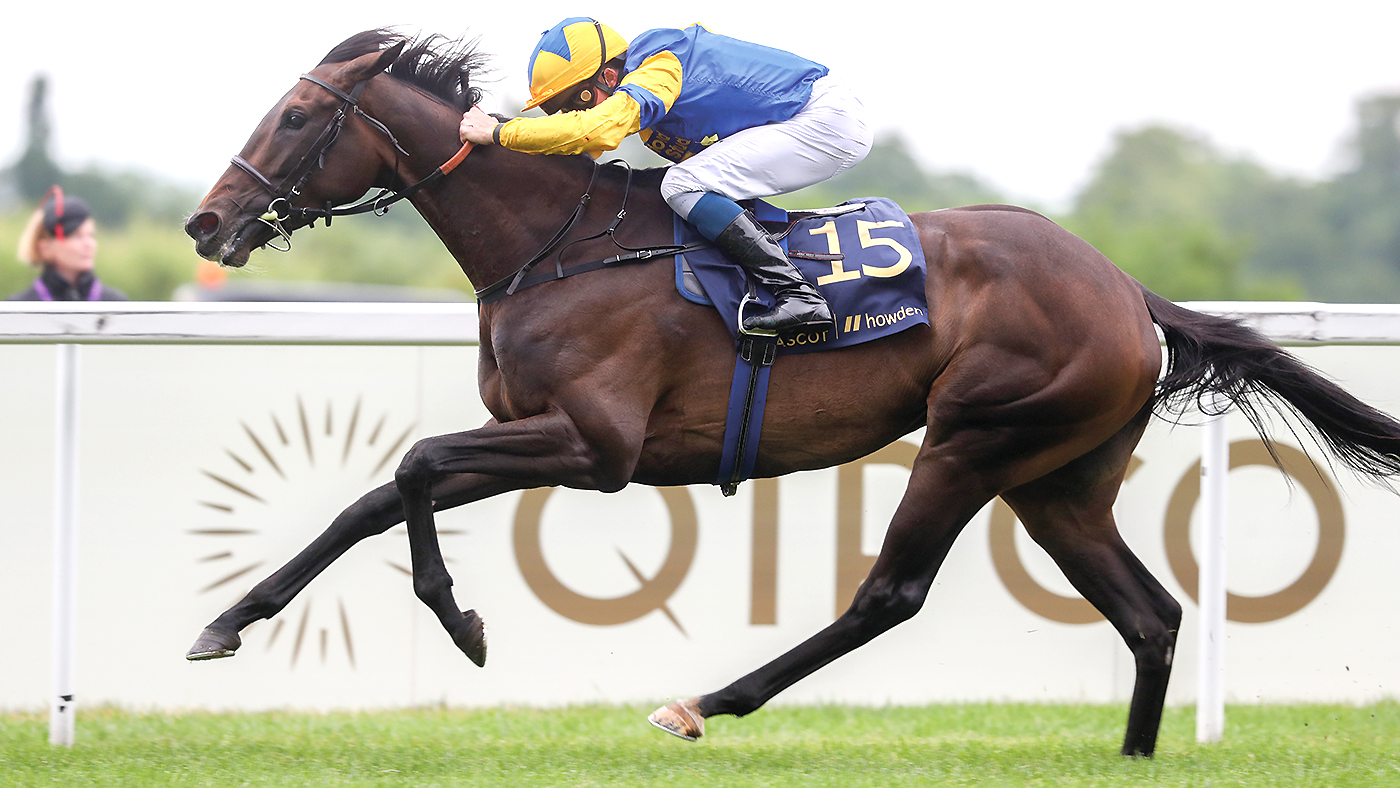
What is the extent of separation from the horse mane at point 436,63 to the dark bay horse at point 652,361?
1cm

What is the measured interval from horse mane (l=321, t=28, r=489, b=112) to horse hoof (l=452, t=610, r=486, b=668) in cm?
142

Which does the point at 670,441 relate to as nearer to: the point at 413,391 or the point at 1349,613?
the point at 413,391

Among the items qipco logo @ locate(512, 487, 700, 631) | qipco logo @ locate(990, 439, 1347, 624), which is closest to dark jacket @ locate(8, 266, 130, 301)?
qipco logo @ locate(512, 487, 700, 631)

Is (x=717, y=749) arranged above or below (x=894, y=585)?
below

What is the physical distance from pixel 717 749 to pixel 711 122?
183 centimetres

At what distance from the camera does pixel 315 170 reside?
384 centimetres

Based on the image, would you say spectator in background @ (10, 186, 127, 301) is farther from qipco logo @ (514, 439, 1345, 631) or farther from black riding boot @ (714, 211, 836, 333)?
black riding boot @ (714, 211, 836, 333)

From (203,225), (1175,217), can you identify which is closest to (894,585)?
(203,225)

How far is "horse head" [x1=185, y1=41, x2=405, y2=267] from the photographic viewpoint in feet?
12.4

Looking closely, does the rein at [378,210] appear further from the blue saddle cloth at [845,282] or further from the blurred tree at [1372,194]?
the blurred tree at [1372,194]

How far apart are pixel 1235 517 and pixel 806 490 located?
1.50 metres

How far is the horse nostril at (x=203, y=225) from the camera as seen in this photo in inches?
147

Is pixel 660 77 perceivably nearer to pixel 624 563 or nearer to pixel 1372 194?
pixel 624 563

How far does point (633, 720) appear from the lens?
4.71m
